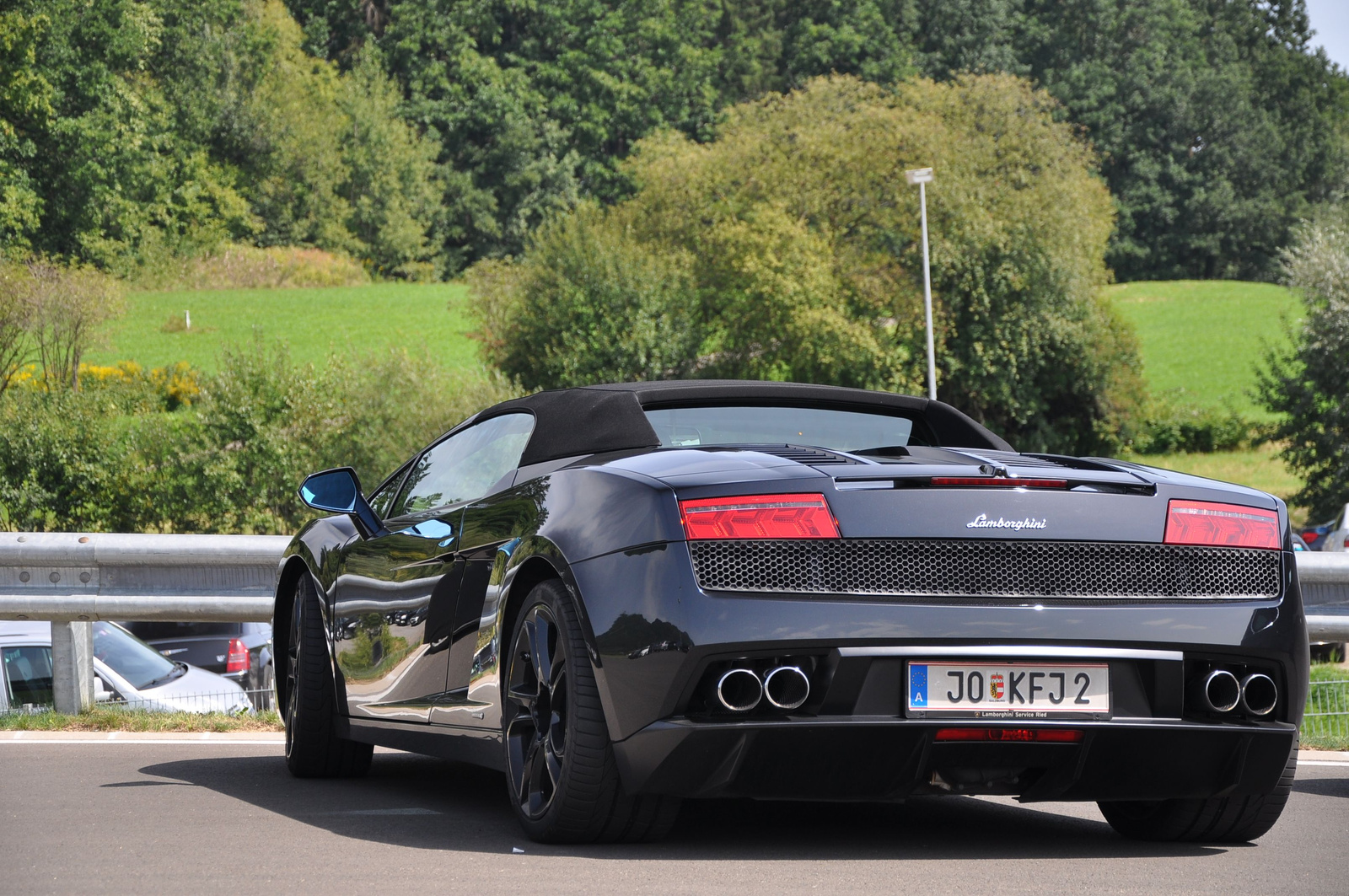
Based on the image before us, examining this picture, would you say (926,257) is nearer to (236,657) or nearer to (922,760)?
(236,657)

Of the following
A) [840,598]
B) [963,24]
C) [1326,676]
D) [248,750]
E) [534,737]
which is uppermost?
[963,24]

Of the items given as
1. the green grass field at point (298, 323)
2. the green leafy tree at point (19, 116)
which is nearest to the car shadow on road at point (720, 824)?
the green grass field at point (298, 323)

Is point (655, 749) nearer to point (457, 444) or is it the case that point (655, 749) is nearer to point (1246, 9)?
point (457, 444)

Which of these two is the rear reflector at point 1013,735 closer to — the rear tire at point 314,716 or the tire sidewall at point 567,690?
the tire sidewall at point 567,690

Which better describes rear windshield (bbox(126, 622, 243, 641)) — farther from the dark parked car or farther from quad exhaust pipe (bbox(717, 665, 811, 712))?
quad exhaust pipe (bbox(717, 665, 811, 712))

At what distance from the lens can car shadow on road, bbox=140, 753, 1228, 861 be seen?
450 cm

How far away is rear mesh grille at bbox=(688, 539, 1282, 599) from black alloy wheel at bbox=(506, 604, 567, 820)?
555 mm

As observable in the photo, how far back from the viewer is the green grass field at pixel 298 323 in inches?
2352

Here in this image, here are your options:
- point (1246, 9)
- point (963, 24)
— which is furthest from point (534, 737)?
point (1246, 9)

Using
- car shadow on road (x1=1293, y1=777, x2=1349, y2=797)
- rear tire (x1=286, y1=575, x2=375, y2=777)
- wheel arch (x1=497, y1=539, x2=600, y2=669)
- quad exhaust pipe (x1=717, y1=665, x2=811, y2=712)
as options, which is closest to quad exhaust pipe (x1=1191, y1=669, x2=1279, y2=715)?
quad exhaust pipe (x1=717, y1=665, x2=811, y2=712)

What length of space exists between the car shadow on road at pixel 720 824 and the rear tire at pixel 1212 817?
0.05 meters

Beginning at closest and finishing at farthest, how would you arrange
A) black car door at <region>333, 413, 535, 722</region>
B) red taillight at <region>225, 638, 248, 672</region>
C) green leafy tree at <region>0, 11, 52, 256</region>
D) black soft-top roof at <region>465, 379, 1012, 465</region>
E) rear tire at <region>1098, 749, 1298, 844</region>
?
rear tire at <region>1098, 749, 1298, 844</region>
black soft-top roof at <region>465, 379, 1012, 465</region>
black car door at <region>333, 413, 535, 722</region>
red taillight at <region>225, 638, 248, 672</region>
green leafy tree at <region>0, 11, 52, 256</region>

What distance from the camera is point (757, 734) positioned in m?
4.00

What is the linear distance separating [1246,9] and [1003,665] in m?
137
